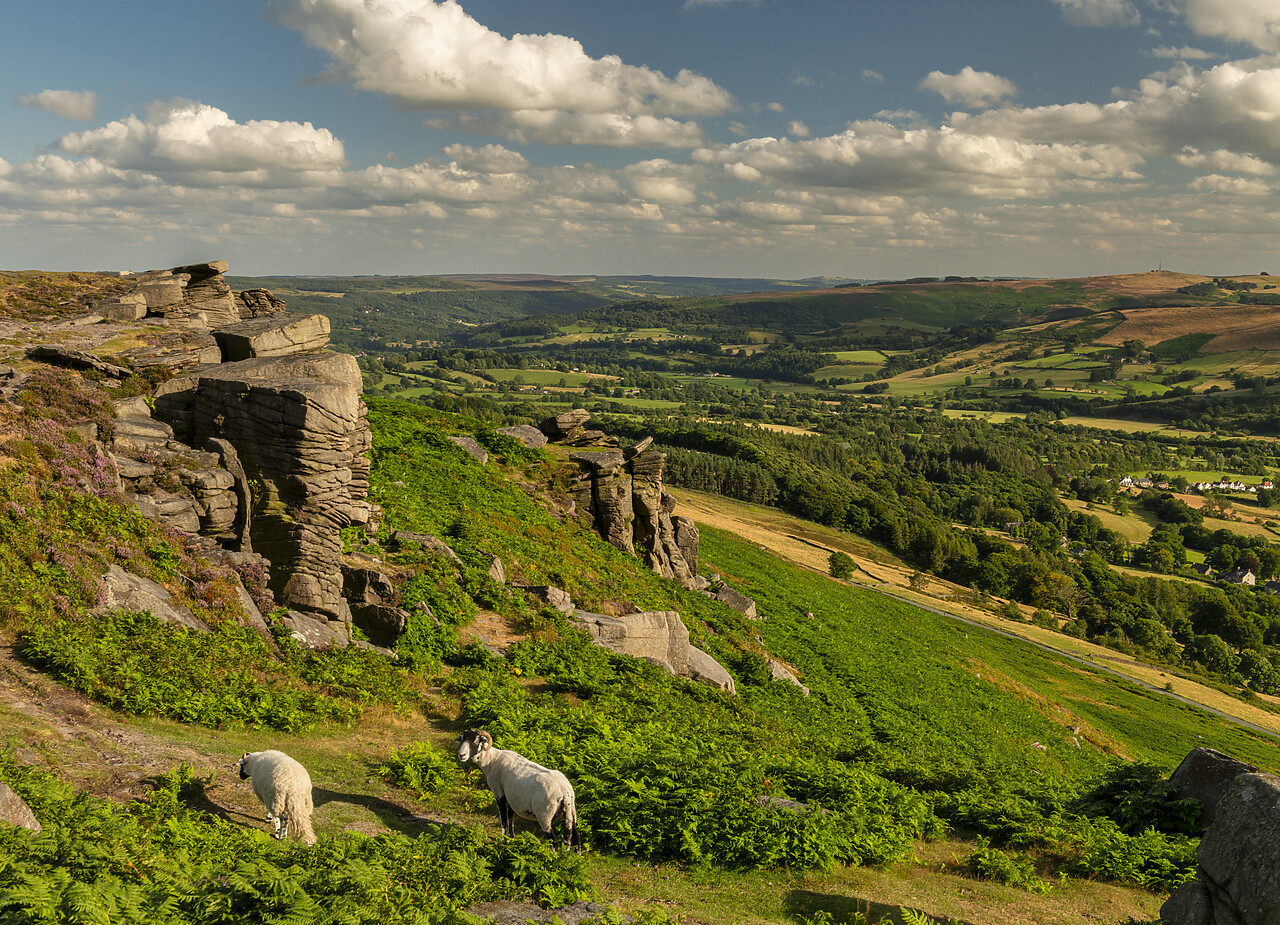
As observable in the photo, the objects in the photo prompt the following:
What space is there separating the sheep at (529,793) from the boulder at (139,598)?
8963mm

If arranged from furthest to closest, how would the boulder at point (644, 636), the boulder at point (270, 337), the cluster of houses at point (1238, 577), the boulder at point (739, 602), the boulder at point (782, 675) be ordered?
the cluster of houses at point (1238, 577) < the boulder at point (739, 602) < the boulder at point (782, 675) < the boulder at point (270, 337) < the boulder at point (644, 636)

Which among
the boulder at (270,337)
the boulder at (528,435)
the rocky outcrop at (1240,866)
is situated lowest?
the rocky outcrop at (1240,866)

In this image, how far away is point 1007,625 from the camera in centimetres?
9712

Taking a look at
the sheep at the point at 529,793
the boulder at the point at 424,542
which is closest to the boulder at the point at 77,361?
the boulder at the point at 424,542

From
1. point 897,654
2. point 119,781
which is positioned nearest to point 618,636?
point 119,781

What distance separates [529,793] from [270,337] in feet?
83.9

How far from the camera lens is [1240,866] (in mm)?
9375

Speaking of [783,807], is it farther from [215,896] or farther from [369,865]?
[215,896]

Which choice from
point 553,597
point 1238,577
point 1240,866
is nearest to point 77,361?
point 553,597

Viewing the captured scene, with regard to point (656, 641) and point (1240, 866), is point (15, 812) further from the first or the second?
point (656, 641)

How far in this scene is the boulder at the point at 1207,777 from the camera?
1555 cm

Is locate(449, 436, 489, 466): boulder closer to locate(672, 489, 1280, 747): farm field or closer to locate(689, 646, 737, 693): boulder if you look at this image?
locate(689, 646, 737, 693): boulder

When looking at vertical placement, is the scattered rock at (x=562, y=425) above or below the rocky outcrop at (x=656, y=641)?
above

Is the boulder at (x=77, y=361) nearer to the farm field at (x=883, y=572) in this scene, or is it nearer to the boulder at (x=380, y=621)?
the boulder at (x=380, y=621)
